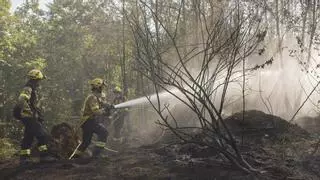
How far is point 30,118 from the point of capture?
7145mm

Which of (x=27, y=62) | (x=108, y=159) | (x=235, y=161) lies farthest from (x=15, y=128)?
(x=235, y=161)

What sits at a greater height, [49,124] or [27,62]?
[27,62]

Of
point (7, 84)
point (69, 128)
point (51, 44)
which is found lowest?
point (69, 128)

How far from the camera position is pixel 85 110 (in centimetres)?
765

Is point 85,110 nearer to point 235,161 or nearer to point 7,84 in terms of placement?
point 235,161

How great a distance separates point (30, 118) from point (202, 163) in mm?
3142

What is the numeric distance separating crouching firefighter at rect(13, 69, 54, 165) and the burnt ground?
1.04ft

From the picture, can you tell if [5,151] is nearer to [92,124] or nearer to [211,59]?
[92,124]

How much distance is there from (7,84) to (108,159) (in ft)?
19.5

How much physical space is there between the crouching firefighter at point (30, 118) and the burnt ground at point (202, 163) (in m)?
0.32

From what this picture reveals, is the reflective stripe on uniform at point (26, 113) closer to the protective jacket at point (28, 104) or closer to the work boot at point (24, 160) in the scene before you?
the protective jacket at point (28, 104)

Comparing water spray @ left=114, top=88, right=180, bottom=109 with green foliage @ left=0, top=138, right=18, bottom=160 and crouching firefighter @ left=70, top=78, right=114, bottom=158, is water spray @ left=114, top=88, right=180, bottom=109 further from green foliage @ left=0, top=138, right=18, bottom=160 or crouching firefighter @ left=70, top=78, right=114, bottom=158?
green foliage @ left=0, top=138, right=18, bottom=160

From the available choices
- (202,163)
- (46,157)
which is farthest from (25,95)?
(202,163)

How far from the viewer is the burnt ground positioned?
5629 mm
